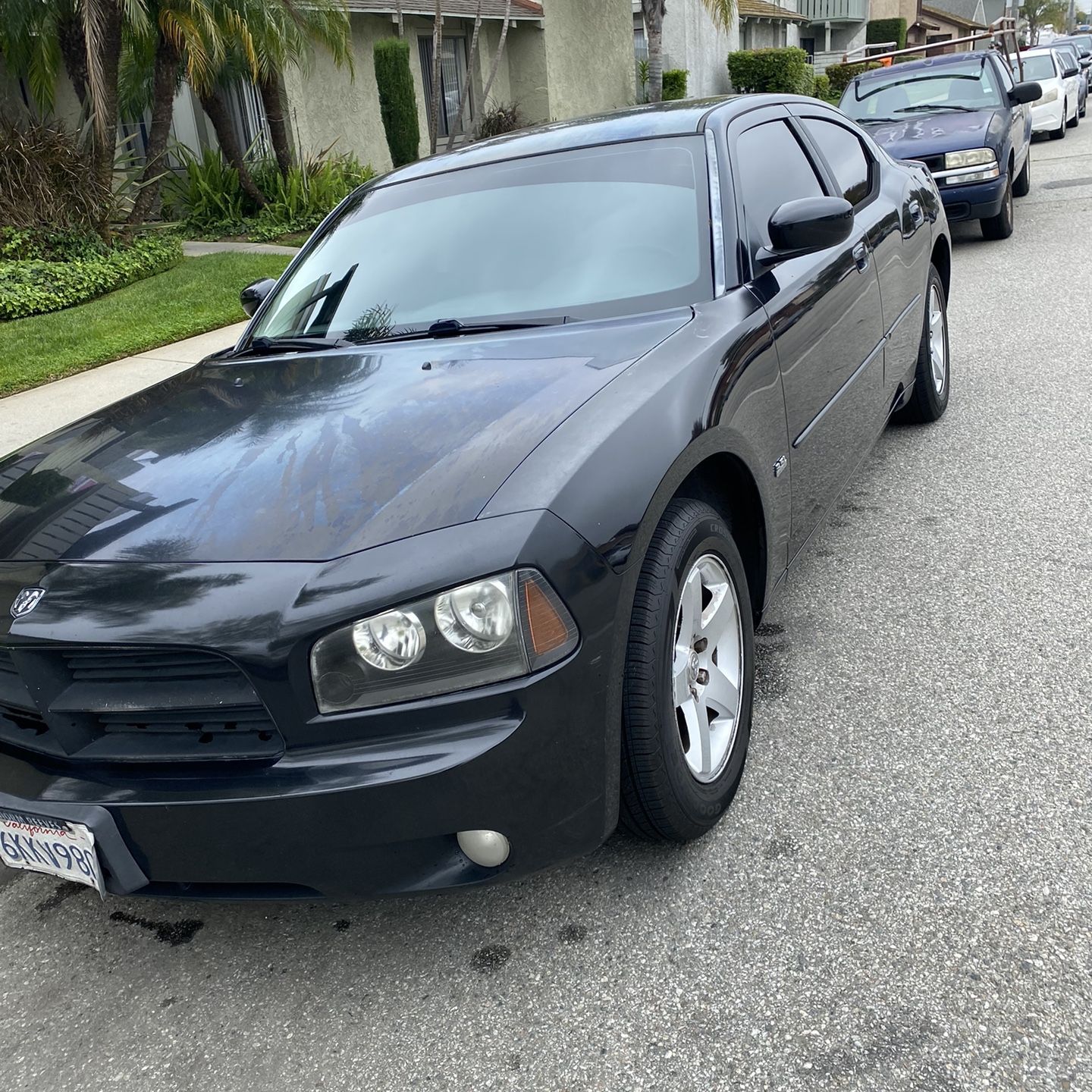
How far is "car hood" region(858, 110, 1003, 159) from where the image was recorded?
956cm

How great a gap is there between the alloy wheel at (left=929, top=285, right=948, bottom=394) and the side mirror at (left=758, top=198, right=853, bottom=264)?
2159 mm

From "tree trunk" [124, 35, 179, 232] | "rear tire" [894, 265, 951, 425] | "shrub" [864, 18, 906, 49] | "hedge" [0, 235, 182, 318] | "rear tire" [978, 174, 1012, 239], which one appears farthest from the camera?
"shrub" [864, 18, 906, 49]

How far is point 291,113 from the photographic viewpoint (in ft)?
51.9

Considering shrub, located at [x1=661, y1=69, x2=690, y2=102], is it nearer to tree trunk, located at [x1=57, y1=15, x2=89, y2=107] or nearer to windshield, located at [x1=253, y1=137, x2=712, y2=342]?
tree trunk, located at [x1=57, y1=15, x2=89, y2=107]

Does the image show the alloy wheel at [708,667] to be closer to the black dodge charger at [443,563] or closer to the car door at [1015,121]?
the black dodge charger at [443,563]

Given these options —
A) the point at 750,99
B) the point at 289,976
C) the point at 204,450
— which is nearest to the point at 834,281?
the point at 750,99

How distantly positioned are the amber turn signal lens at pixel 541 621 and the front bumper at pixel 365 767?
0.14 feet

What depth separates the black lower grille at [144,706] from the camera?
2078mm

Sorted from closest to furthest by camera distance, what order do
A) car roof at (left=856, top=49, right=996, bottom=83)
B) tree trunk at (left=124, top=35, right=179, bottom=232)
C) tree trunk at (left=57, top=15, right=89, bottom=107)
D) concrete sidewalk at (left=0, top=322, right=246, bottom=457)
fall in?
1. concrete sidewalk at (left=0, top=322, right=246, bottom=457)
2. car roof at (left=856, top=49, right=996, bottom=83)
3. tree trunk at (left=57, top=15, right=89, bottom=107)
4. tree trunk at (left=124, top=35, right=179, bottom=232)

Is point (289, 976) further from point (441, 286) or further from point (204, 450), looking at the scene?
A: point (441, 286)

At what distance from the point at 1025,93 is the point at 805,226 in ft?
29.2

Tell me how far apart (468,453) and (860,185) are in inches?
118

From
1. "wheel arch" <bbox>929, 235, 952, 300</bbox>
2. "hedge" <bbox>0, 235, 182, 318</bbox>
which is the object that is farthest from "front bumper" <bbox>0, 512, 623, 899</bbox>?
"hedge" <bbox>0, 235, 182, 318</bbox>

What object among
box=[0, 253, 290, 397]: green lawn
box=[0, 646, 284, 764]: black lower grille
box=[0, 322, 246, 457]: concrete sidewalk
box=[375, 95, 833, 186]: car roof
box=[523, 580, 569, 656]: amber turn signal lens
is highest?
box=[375, 95, 833, 186]: car roof
